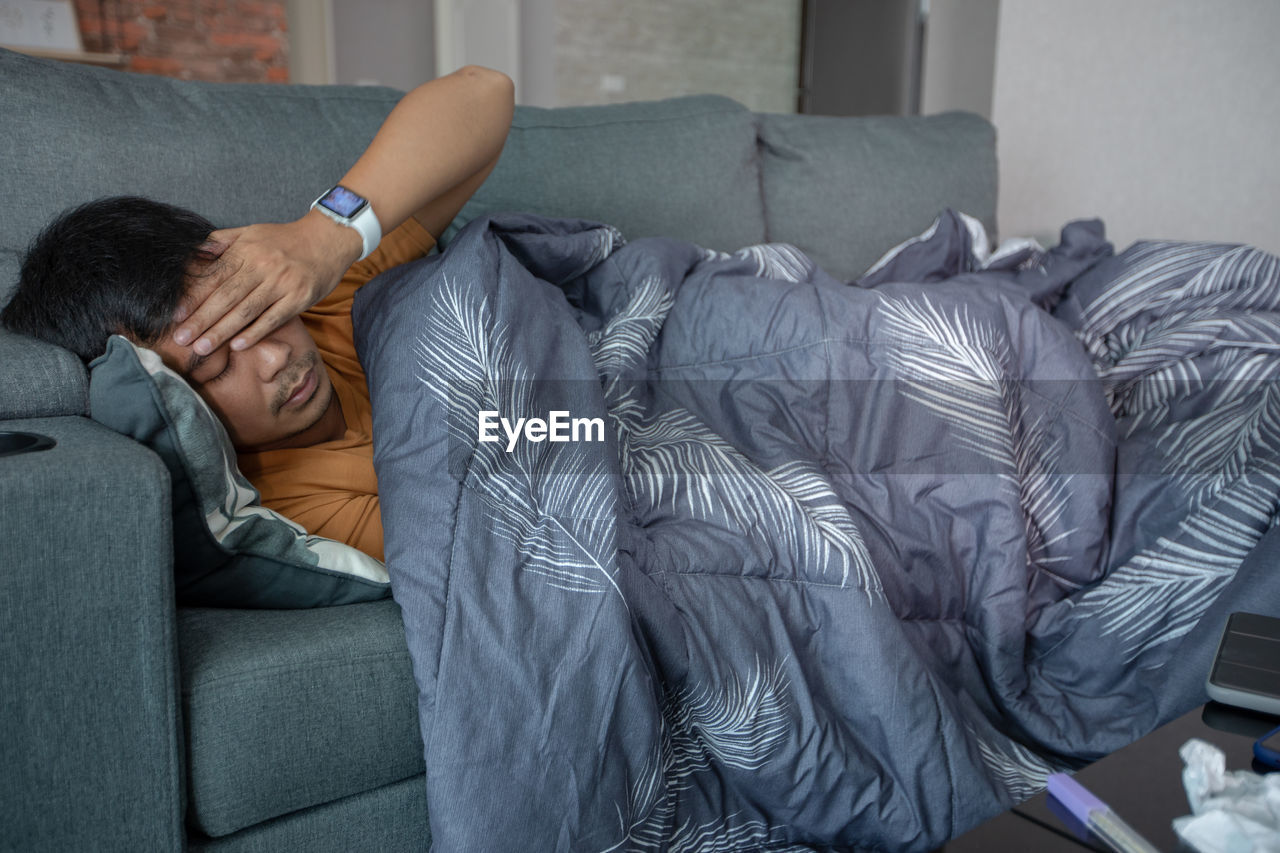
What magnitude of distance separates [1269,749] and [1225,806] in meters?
0.10

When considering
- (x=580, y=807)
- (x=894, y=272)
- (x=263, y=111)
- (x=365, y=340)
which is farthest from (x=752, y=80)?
(x=580, y=807)

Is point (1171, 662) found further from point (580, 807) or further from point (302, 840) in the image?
point (302, 840)

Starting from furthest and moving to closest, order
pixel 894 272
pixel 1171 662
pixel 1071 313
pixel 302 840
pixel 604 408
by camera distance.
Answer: pixel 894 272 < pixel 1071 313 < pixel 604 408 < pixel 1171 662 < pixel 302 840

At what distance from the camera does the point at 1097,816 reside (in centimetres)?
52

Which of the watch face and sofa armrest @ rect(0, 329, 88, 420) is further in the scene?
the watch face

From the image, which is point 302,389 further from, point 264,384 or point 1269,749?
point 1269,749

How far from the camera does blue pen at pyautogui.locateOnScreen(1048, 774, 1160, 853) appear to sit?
0.50 m

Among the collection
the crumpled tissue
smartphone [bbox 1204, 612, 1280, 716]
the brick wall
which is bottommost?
smartphone [bbox 1204, 612, 1280, 716]

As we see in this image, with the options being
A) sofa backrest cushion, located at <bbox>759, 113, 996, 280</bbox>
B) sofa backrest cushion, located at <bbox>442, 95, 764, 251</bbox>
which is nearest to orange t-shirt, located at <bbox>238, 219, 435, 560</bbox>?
sofa backrest cushion, located at <bbox>442, 95, 764, 251</bbox>

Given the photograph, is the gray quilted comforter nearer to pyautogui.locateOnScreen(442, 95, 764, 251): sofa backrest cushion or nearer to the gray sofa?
the gray sofa

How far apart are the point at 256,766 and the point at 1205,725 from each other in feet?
2.46

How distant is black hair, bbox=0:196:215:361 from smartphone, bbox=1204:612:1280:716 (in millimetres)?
1011

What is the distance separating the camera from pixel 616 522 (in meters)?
0.94

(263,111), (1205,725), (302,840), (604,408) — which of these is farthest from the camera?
(263,111)
